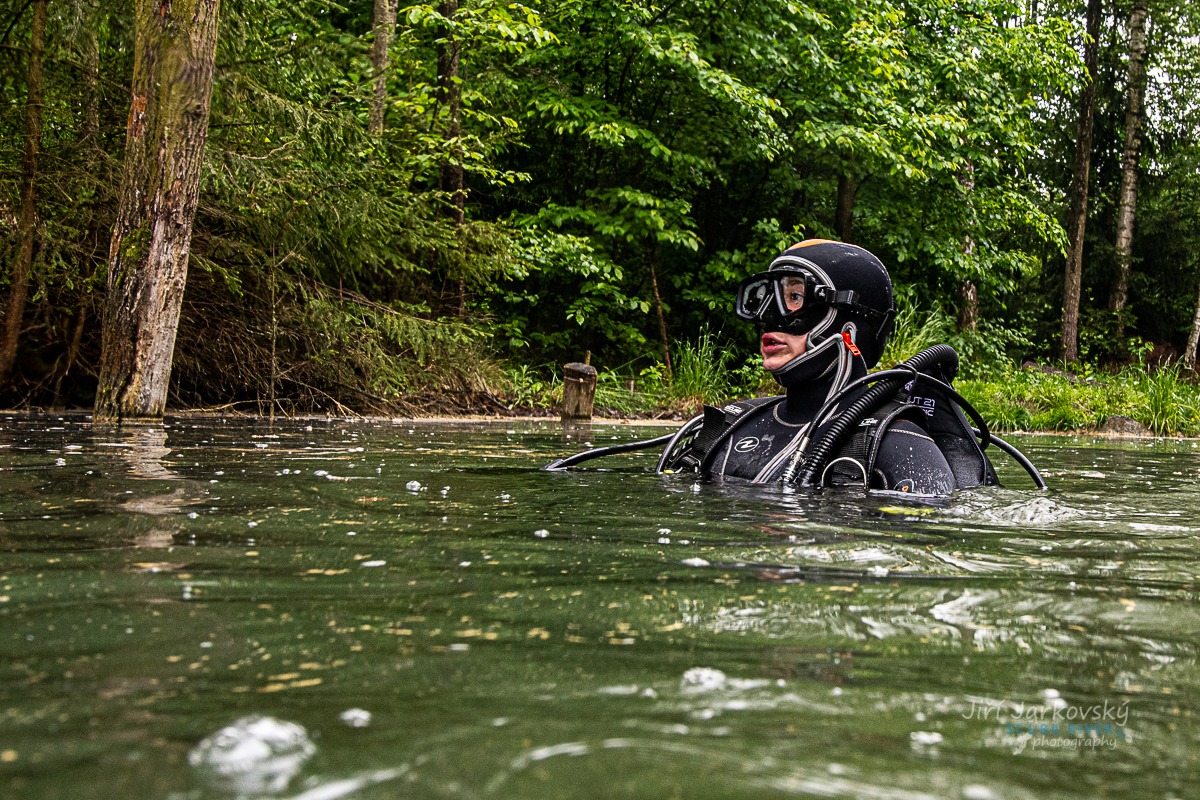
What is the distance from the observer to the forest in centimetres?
955

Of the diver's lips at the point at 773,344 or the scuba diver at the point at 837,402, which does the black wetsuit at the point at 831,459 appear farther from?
the diver's lips at the point at 773,344

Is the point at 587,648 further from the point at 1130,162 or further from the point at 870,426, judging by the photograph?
the point at 1130,162

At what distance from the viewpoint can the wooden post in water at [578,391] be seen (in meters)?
12.9

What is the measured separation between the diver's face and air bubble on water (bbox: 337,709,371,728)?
4.03 m

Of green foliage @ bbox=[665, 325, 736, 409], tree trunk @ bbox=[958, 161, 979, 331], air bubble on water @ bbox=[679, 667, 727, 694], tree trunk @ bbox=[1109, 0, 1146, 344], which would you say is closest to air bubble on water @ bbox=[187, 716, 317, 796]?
air bubble on water @ bbox=[679, 667, 727, 694]

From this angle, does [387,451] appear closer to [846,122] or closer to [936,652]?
[936,652]

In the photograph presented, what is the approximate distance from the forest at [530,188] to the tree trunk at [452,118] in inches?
4.2

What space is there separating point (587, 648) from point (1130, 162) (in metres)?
26.3

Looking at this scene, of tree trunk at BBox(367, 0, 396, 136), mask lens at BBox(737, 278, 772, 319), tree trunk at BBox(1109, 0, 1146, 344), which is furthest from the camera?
tree trunk at BBox(1109, 0, 1146, 344)

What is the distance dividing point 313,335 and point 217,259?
1.27 meters

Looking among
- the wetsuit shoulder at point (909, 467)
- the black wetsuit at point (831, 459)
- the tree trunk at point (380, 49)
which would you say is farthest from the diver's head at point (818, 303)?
the tree trunk at point (380, 49)

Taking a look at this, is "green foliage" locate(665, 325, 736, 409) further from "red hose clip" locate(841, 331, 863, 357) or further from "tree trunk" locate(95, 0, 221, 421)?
"red hose clip" locate(841, 331, 863, 357)

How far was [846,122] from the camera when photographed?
60.3 feet

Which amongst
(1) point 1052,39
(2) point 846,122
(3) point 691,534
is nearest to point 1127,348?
(1) point 1052,39
